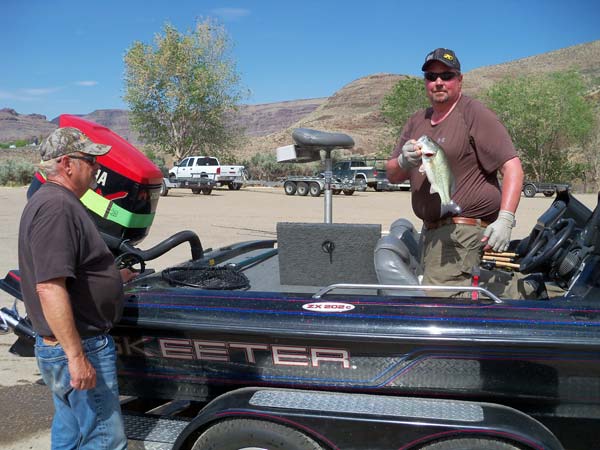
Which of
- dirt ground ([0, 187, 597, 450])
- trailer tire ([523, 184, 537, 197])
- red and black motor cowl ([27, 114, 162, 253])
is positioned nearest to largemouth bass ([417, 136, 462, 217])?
red and black motor cowl ([27, 114, 162, 253])

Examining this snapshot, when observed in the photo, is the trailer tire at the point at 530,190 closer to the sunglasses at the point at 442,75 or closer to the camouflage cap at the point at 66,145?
the sunglasses at the point at 442,75

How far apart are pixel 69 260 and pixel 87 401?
0.58 metres

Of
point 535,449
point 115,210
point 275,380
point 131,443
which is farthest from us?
point 115,210

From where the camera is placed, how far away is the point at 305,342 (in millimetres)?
2418

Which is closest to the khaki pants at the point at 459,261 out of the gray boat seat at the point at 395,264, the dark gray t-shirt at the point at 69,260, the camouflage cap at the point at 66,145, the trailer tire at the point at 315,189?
the gray boat seat at the point at 395,264

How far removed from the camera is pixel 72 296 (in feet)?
7.61

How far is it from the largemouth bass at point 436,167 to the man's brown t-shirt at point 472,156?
226 mm

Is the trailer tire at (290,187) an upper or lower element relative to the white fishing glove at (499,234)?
lower

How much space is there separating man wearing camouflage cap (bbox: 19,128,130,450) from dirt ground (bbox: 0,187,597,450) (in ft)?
4.72

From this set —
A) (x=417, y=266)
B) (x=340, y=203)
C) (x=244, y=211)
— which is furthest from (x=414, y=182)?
(x=340, y=203)

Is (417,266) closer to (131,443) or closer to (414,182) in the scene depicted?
(414,182)

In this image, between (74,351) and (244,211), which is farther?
(244,211)

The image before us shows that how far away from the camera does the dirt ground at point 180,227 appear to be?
3932 mm

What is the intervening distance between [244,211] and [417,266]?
15.9m
